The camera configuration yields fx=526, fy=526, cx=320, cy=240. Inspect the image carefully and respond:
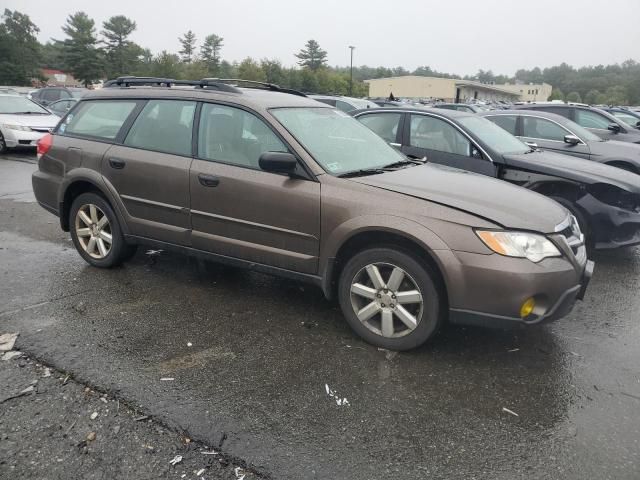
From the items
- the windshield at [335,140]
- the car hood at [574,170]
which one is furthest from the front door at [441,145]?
the windshield at [335,140]

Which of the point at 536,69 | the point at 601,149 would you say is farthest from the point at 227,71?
the point at 536,69

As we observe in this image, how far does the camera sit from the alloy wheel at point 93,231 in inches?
194

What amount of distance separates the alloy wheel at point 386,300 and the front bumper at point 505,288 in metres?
0.26

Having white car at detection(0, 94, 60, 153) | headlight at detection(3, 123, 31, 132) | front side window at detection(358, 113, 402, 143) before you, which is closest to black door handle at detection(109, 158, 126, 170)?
front side window at detection(358, 113, 402, 143)

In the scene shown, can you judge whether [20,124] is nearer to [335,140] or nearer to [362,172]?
[335,140]

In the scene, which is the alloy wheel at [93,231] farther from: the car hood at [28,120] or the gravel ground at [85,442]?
the car hood at [28,120]

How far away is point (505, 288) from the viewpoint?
317 cm

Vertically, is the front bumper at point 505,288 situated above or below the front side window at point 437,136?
below

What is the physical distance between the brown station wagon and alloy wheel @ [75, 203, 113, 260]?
0.04 feet

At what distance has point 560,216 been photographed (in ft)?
12.1

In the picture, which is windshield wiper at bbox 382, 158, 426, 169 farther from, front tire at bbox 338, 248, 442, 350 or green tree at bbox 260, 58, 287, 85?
green tree at bbox 260, 58, 287, 85

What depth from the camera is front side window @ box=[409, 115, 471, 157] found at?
6.53 metres

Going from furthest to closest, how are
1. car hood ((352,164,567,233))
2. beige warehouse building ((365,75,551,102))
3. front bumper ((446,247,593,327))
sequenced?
beige warehouse building ((365,75,551,102))
car hood ((352,164,567,233))
front bumper ((446,247,593,327))

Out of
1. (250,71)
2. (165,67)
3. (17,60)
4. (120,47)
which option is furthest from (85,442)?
(120,47)
